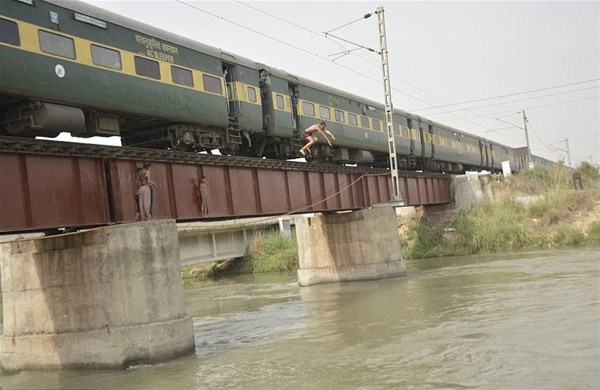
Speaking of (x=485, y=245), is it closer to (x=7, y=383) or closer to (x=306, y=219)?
(x=306, y=219)

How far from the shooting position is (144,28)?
15344mm

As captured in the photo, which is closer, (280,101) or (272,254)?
(280,101)

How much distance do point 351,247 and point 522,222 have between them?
527 inches

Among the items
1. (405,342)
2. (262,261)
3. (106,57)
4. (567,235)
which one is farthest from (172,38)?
(262,261)

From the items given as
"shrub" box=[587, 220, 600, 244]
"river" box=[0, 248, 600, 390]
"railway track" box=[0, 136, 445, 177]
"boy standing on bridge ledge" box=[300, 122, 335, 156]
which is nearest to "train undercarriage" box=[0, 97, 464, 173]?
"boy standing on bridge ledge" box=[300, 122, 335, 156]

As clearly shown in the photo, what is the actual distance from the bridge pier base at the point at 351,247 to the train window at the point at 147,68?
1332 centimetres

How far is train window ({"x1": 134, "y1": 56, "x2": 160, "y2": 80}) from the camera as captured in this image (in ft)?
48.3

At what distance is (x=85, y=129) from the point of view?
1423 centimetres

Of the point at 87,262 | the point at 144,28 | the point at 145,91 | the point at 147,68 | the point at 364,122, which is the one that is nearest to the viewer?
the point at 87,262

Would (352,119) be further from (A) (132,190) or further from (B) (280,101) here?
(A) (132,190)

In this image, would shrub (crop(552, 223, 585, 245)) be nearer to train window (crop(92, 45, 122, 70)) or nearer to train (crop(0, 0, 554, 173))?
train (crop(0, 0, 554, 173))

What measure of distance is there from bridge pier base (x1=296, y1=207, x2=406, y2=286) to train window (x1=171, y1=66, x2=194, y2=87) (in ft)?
39.5

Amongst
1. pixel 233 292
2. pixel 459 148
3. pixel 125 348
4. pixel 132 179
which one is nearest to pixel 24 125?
pixel 132 179

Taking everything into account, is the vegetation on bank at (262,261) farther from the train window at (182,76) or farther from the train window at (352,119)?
the train window at (182,76)
